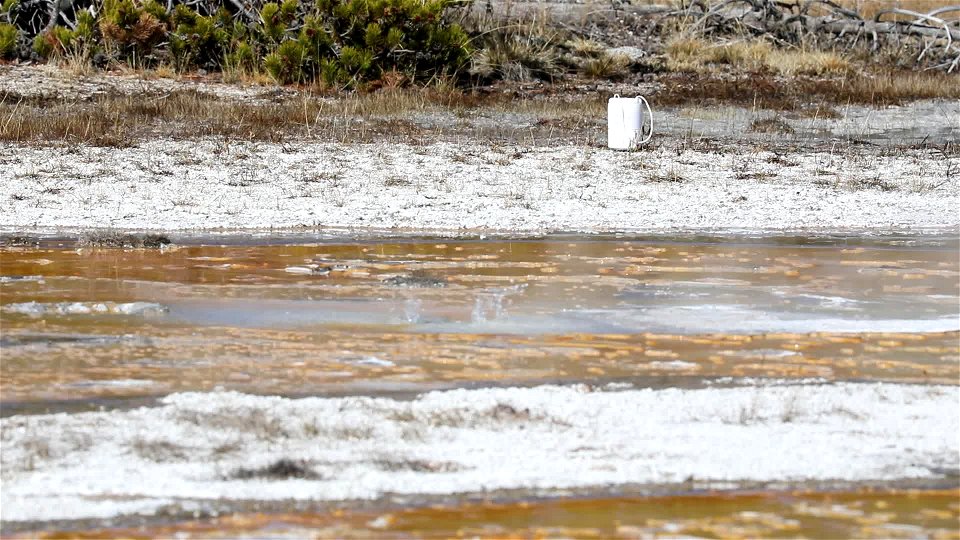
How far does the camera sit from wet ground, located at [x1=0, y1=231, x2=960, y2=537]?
392 cm

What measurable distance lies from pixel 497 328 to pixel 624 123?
21.0ft

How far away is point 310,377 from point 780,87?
13426 millimetres

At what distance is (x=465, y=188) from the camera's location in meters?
Result: 10.0

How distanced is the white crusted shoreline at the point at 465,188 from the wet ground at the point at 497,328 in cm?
67

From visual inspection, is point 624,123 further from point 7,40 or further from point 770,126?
point 7,40

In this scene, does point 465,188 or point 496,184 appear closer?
Result: point 465,188

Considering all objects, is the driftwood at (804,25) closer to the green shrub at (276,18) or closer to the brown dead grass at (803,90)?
the brown dead grass at (803,90)

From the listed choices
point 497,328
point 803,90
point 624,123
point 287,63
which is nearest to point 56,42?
point 287,63

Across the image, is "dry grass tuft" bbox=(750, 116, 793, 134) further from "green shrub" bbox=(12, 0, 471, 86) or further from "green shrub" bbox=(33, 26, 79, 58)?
"green shrub" bbox=(33, 26, 79, 58)

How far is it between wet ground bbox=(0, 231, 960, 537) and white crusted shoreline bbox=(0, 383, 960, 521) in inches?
5.5

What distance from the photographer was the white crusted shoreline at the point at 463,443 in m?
3.98

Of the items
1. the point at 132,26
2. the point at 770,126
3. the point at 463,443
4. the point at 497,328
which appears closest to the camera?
the point at 463,443

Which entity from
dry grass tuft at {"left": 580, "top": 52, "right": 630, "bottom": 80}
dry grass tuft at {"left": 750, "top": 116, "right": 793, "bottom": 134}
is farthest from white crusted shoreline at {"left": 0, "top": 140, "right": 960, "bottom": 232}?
dry grass tuft at {"left": 580, "top": 52, "right": 630, "bottom": 80}

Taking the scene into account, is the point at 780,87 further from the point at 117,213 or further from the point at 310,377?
the point at 310,377
